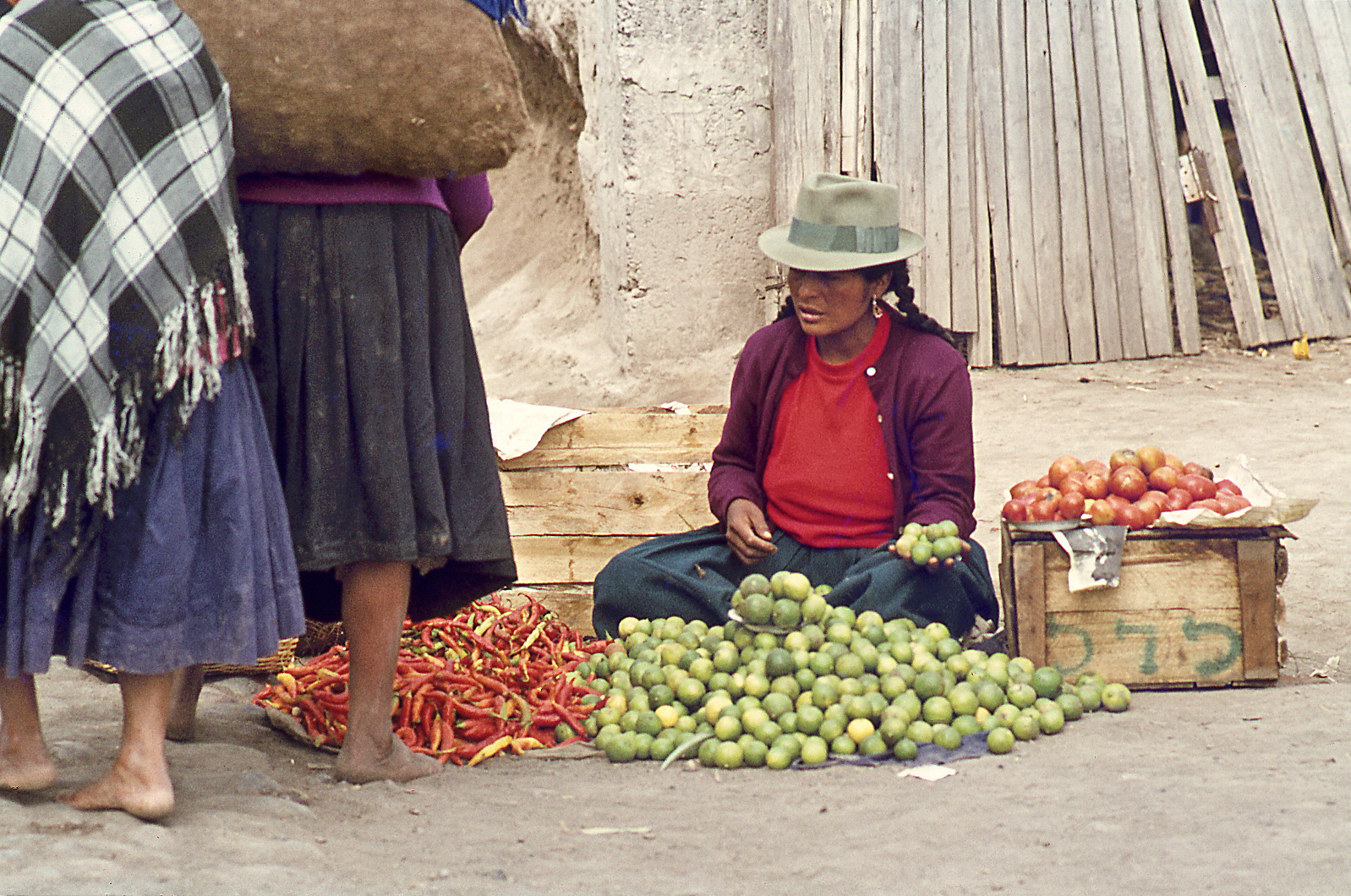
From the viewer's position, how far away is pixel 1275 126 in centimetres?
773

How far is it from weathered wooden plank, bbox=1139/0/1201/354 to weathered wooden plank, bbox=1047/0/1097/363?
0.44m

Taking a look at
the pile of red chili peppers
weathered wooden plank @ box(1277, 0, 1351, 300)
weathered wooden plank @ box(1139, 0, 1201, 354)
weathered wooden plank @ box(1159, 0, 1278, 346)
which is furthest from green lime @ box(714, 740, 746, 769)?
weathered wooden plank @ box(1277, 0, 1351, 300)

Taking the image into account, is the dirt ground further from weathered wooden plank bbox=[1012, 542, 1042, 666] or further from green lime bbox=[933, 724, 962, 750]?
weathered wooden plank bbox=[1012, 542, 1042, 666]

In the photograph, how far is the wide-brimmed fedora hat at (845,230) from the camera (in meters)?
3.84

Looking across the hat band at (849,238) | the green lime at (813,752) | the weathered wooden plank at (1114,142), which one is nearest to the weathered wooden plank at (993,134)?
the weathered wooden plank at (1114,142)

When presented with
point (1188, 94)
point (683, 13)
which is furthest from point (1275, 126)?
point (683, 13)

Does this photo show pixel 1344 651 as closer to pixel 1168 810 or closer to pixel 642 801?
pixel 1168 810

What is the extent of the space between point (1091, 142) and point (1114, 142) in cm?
13

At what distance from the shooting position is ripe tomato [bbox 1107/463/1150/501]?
369cm

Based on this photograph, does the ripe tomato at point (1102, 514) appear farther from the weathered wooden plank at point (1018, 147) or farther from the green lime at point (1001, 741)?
the weathered wooden plank at point (1018, 147)

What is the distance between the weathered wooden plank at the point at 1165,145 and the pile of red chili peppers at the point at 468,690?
5169mm

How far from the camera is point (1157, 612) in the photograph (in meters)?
3.55

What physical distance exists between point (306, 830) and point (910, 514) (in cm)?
A: 201

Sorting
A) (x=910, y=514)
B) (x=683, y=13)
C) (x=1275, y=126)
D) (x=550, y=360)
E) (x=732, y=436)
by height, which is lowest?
(x=910, y=514)
